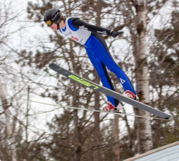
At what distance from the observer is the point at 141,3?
3.96 metres

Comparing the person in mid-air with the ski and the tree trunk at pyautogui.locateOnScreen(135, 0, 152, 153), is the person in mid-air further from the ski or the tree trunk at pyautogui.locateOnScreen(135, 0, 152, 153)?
the tree trunk at pyautogui.locateOnScreen(135, 0, 152, 153)

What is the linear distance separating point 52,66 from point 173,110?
7087 millimetres

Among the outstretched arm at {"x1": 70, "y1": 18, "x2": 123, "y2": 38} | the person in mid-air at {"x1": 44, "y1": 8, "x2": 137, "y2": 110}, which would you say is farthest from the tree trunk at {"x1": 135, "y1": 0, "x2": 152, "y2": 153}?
the outstretched arm at {"x1": 70, "y1": 18, "x2": 123, "y2": 38}

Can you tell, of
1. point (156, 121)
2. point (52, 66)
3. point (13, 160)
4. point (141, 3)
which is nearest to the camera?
point (52, 66)

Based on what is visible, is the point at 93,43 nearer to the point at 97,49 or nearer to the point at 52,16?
the point at 97,49

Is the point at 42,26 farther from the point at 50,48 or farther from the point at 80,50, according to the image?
the point at 80,50

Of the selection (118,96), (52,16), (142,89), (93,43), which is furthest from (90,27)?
(142,89)

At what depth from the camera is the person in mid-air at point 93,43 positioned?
10.3 feet

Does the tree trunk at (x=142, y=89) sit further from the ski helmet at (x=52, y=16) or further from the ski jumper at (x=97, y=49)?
the ski helmet at (x=52, y=16)

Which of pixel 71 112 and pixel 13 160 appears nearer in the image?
pixel 13 160

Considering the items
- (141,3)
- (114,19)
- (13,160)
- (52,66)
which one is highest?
(114,19)

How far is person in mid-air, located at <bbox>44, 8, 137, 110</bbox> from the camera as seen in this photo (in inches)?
123

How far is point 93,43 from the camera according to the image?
A: 340cm

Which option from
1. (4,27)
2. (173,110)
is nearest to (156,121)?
(173,110)
